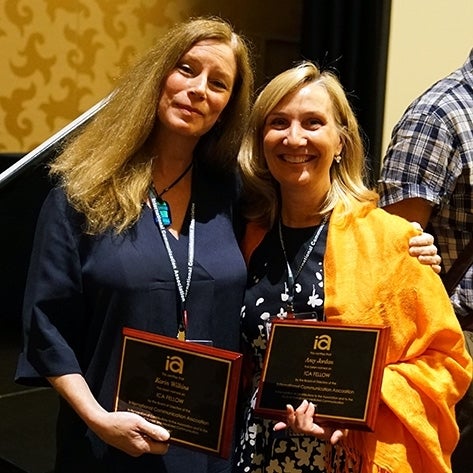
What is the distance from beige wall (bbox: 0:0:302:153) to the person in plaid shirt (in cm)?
217

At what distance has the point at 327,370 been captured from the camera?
138 centimetres

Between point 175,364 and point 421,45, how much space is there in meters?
2.22

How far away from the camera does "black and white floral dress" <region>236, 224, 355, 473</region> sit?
152 cm

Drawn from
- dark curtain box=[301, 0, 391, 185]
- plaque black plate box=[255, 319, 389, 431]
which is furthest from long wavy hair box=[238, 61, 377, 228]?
dark curtain box=[301, 0, 391, 185]

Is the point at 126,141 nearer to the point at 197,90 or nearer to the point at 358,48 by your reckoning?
the point at 197,90

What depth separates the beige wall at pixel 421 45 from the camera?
121 inches

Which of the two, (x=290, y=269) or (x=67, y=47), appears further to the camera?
(x=67, y=47)

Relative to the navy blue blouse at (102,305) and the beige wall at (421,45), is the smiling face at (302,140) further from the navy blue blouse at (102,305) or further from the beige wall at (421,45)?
the beige wall at (421,45)

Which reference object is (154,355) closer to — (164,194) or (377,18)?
(164,194)

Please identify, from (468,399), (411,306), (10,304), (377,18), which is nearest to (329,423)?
(411,306)

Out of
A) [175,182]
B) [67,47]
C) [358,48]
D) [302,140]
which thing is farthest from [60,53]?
[302,140]

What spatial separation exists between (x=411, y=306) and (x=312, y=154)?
0.34 metres

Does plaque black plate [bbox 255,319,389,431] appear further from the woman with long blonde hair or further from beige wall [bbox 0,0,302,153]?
beige wall [bbox 0,0,302,153]

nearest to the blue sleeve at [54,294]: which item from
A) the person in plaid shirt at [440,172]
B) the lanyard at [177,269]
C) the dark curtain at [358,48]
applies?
the lanyard at [177,269]
